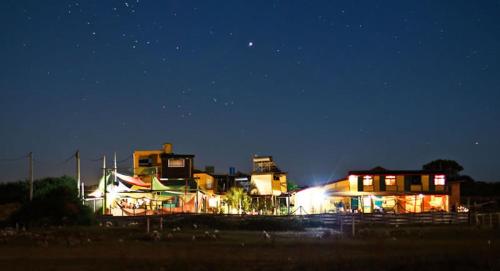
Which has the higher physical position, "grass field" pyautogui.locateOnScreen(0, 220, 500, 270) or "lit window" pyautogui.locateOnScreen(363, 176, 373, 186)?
"lit window" pyautogui.locateOnScreen(363, 176, 373, 186)

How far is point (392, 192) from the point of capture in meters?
51.7

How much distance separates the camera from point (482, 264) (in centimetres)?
1667

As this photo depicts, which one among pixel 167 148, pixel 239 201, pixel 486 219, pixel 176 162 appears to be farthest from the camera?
pixel 167 148

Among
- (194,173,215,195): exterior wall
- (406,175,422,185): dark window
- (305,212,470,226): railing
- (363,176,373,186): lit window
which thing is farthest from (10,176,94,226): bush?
(194,173,215,195): exterior wall

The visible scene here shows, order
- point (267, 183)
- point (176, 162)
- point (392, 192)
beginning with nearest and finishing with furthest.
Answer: point (392, 192) < point (176, 162) < point (267, 183)

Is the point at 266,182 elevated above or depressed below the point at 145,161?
below

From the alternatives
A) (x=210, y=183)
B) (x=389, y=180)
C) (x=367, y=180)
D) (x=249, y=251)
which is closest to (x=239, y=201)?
(x=367, y=180)

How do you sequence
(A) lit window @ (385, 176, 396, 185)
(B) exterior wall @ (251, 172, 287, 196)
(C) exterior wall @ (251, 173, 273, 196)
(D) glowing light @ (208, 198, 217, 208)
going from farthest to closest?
(C) exterior wall @ (251, 173, 273, 196) → (B) exterior wall @ (251, 172, 287, 196) → (D) glowing light @ (208, 198, 217, 208) → (A) lit window @ (385, 176, 396, 185)

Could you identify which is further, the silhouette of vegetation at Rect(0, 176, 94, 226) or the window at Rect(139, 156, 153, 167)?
the window at Rect(139, 156, 153, 167)

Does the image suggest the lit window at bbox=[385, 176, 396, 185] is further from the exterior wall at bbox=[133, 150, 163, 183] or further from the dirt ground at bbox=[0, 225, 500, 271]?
the exterior wall at bbox=[133, 150, 163, 183]

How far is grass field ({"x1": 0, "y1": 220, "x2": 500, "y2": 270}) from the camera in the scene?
651 inches

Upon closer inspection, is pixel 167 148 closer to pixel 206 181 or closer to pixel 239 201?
pixel 206 181

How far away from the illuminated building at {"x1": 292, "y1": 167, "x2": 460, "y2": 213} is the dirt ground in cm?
2146

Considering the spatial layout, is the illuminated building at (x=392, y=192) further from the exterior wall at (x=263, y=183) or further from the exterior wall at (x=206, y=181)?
the exterior wall at (x=206, y=181)
